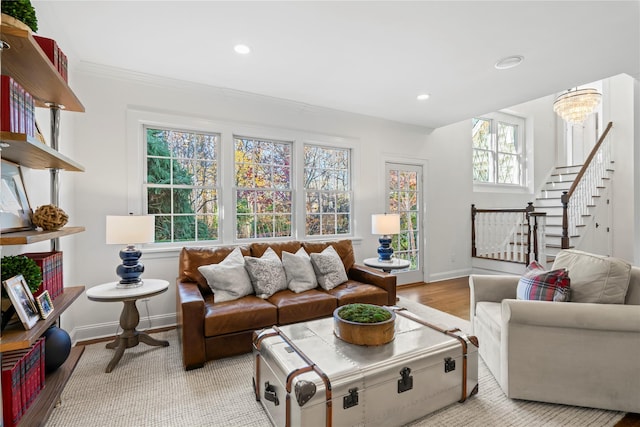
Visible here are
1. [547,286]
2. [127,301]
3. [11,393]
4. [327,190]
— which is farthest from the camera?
[327,190]

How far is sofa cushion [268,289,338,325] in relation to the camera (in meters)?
2.72

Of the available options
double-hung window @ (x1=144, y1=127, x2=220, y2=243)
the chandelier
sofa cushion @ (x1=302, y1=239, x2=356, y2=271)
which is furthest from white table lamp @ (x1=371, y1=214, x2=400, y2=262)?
the chandelier

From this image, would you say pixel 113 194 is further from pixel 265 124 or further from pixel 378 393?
pixel 378 393

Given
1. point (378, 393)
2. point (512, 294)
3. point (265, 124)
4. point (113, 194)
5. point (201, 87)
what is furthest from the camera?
point (265, 124)

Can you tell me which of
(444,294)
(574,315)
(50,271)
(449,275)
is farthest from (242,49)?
(449,275)

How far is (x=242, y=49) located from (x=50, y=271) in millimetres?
2205

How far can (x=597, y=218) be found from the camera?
18.2 ft

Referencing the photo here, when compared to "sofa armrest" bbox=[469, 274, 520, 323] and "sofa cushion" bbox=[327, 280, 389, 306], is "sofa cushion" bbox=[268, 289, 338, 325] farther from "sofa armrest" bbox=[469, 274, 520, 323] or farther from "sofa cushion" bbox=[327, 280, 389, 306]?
"sofa armrest" bbox=[469, 274, 520, 323]

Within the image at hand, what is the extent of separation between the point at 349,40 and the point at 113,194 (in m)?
2.70

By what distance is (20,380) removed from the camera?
1353 mm

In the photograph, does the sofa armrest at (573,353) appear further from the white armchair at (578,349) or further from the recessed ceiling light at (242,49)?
the recessed ceiling light at (242,49)

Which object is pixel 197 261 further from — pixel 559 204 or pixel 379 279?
pixel 559 204

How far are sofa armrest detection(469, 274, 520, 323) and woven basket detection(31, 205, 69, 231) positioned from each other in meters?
2.84

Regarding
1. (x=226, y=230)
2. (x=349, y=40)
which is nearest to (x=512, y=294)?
(x=349, y=40)
